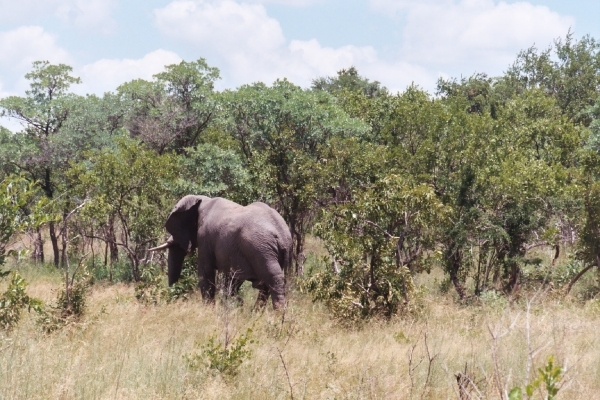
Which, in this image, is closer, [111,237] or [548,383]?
[548,383]

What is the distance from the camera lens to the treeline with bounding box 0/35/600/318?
35.9 feet

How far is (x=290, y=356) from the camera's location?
7.54 meters

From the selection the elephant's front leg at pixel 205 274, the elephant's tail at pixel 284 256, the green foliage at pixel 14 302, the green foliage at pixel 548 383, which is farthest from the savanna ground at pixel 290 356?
the elephant's front leg at pixel 205 274

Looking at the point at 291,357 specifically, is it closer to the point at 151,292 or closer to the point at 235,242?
the point at 235,242

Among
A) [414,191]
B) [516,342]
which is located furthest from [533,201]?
[516,342]

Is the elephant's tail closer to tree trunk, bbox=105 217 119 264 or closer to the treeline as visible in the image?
the treeline

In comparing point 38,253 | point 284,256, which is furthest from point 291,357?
point 38,253

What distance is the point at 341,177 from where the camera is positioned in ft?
50.9

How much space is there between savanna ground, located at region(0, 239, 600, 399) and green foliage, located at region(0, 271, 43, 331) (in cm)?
31

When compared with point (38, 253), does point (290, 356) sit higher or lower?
higher

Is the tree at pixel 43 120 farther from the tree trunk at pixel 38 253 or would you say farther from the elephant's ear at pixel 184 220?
the elephant's ear at pixel 184 220

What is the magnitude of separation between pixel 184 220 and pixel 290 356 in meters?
6.97

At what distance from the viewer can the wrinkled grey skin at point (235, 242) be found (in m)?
11.7

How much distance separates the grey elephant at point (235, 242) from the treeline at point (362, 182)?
2.83 ft
